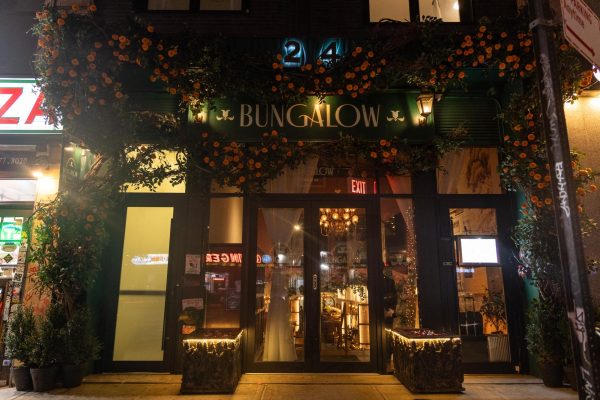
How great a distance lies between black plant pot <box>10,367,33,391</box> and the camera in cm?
543

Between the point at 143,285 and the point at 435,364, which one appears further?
the point at 143,285

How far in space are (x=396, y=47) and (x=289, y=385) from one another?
16.7 ft

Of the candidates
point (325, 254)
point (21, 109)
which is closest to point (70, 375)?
point (325, 254)

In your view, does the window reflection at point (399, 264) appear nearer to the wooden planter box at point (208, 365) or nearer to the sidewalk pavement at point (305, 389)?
the sidewalk pavement at point (305, 389)

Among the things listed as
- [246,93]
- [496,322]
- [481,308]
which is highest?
[246,93]

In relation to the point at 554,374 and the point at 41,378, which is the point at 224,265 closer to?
the point at 41,378

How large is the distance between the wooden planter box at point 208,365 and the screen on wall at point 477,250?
153 inches

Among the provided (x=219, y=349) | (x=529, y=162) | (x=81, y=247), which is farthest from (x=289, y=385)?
(x=529, y=162)

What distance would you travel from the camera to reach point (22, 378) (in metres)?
5.43

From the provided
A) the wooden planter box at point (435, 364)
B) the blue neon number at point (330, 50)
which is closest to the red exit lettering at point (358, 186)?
the blue neon number at point (330, 50)

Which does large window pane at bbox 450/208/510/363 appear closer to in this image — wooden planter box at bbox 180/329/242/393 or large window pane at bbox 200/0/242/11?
wooden planter box at bbox 180/329/242/393

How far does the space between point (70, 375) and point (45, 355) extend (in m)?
0.44

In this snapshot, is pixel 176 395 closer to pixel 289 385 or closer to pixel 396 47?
pixel 289 385

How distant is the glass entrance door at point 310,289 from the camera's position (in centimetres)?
631
